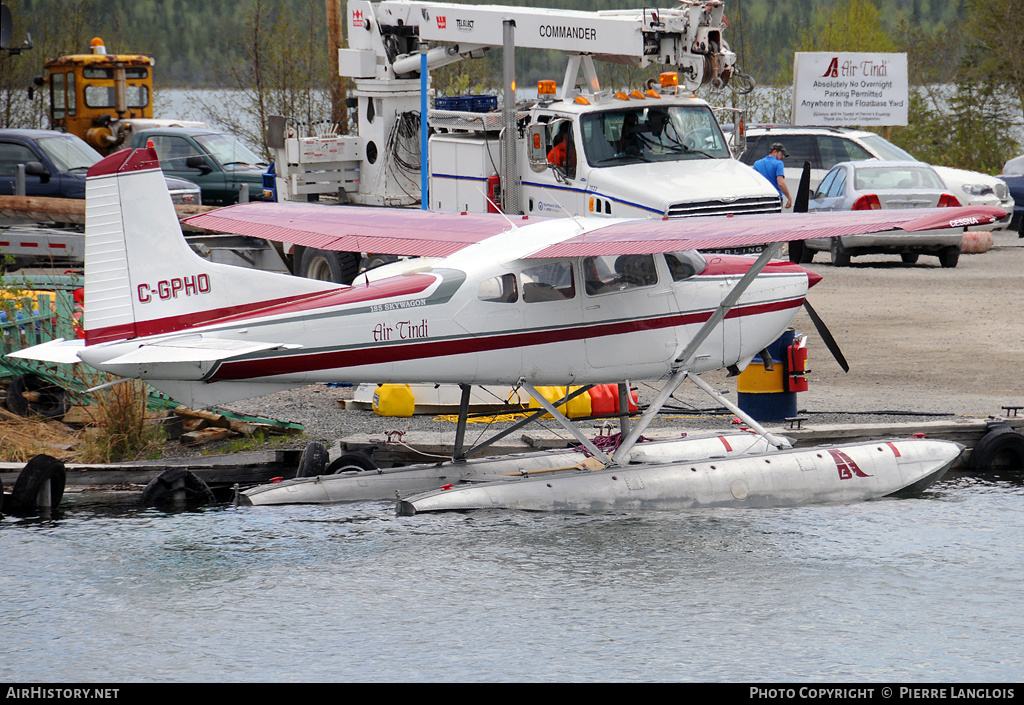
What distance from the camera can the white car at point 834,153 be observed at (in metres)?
23.7

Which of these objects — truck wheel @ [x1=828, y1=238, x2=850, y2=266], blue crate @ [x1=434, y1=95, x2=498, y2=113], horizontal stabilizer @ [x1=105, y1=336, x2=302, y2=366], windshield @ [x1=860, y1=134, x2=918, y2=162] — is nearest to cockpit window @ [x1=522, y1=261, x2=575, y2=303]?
horizontal stabilizer @ [x1=105, y1=336, x2=302, y2=366]

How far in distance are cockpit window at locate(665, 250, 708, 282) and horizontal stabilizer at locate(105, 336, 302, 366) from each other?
10.1 feet

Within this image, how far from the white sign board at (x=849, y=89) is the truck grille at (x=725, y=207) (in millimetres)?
16048

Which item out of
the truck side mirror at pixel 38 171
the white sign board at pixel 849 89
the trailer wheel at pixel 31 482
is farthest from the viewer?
the white sign board at pixel 849 89

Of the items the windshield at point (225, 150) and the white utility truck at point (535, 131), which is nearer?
the white utility truck at point (535, 131)

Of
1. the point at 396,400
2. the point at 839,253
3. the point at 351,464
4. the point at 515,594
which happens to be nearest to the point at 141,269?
the point at 351,464

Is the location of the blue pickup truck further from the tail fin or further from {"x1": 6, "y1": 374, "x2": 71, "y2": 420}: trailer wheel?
the tail fin

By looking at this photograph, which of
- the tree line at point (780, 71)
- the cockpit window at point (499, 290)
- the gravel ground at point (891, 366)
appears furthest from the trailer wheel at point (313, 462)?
the tree line at point (780, 71)

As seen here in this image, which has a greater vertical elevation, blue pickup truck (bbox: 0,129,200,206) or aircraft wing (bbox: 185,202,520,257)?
blue pickup truck (bbox: 0,129,200,206)

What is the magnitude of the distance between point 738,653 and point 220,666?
2881 millimetres

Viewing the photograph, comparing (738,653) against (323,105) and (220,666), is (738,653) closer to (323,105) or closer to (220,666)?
(220,666)

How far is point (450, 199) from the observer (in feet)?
57.0

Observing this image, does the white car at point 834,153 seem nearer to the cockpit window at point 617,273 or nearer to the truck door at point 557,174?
the truck door at point 557,174

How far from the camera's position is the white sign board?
29.8 meters
